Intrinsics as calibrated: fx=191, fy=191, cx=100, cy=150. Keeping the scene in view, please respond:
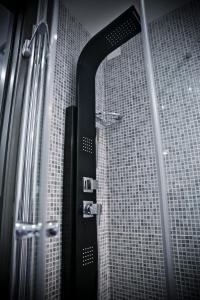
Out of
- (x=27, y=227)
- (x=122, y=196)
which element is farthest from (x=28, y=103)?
(x=122, y=196)

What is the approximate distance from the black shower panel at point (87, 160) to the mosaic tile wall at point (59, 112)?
0.14 ft

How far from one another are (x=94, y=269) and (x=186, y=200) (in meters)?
0.61

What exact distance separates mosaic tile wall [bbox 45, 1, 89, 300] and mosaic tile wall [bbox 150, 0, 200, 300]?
58cm

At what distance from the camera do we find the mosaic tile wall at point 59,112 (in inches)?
35.5

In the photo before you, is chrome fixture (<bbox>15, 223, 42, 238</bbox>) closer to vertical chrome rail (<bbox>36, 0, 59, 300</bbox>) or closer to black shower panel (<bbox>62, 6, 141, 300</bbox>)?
vertical chrome rail (<bbox>36, 0, 59, 300</bbox>)

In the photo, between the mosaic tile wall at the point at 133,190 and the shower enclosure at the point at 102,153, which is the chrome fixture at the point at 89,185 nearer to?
the shower enclosure at the point at 102,153

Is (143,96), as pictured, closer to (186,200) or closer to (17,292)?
(186,200)

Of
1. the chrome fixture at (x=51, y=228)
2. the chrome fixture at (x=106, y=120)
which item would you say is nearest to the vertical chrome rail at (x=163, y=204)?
the chrome fixture at (x=51, y=228)

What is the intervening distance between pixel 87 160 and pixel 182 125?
1.99 feet

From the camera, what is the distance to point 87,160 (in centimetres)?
109

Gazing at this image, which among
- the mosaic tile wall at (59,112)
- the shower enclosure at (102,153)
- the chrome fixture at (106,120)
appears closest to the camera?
the shower enclosure at (102,153)

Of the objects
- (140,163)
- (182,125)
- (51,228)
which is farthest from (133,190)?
(51,228)

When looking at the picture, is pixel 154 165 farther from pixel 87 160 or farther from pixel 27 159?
pixel 27 159

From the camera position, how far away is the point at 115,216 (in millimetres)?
1276
